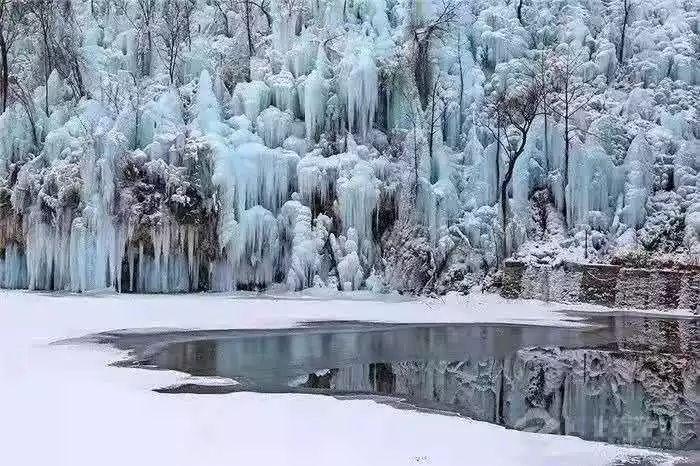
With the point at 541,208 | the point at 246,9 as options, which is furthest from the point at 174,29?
the point at 541,208

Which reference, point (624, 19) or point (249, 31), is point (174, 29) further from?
point (624, 19)

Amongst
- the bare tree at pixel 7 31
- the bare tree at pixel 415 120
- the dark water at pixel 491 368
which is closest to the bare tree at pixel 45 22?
the bare tree at pixel 7 31

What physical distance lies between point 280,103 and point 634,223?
14.2 meters

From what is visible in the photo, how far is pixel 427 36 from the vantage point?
95.7 ft

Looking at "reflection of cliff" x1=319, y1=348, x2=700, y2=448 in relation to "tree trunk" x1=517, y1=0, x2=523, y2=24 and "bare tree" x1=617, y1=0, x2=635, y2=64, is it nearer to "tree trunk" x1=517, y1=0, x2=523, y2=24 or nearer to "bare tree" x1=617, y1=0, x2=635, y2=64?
"bare tree" x1=617, y1=0, x2=635, y2=64

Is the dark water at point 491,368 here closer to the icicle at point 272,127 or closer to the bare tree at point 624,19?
the icicle at point 272,127

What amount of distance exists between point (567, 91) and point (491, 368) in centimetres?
1777

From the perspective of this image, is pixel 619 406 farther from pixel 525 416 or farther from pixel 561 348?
pixel 561 348

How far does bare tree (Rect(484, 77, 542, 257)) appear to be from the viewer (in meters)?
25.7

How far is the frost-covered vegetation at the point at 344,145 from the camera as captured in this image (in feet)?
80.4

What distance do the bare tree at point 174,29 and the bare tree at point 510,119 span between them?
1353 centimetres

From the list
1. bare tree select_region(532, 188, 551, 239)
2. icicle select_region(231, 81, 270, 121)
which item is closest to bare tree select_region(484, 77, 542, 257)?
bare tree select_region(532, 188, 551, 239)

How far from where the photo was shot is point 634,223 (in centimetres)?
2527

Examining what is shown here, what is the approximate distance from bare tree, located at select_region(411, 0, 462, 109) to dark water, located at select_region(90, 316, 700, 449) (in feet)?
43.1
